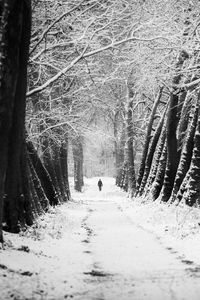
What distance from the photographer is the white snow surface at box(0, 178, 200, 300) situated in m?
5.95

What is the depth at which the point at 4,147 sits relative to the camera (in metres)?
7.39

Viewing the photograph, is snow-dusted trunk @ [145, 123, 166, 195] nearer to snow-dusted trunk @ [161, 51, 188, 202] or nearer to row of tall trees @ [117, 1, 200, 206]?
row of tall trees @ [117, 1, 200, 206]

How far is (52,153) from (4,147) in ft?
55.7

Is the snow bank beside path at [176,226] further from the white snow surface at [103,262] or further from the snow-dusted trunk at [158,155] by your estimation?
the snow-dusted trunk at [158,155]

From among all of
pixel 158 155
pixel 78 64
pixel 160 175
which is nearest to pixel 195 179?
pixel 78 64

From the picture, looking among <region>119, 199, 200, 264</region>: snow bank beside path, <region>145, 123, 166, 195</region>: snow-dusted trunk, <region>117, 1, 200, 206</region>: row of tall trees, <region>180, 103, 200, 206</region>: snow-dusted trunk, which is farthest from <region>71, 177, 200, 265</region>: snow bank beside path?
<region>145, 123, 166, 195</region>: snow-dusted trunk

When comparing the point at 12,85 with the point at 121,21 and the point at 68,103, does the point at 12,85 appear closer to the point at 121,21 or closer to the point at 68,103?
the point at 121,21

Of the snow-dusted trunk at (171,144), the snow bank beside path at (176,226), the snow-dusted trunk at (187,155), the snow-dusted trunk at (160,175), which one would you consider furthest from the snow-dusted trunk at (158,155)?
the snow-dusted trunk at (187,155)

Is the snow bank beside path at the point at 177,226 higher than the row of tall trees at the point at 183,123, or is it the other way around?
the row of tall trees at the point at 183,123

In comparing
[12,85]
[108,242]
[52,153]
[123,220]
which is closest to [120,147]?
[52,153]

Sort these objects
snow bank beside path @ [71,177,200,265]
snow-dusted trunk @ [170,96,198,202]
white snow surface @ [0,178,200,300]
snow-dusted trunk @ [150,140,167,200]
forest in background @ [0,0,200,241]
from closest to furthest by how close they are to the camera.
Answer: white snow surface @ [0,178,200,300]
forest in background @ [0,0,200,241]
snow bank beside path @ [71,177,200,265]
snow-dusted trunk @ [170,96,198,202]
snow-dusted trunk @ [150,140,167,200]

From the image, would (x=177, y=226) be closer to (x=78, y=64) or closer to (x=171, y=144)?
(x=78, y=64)

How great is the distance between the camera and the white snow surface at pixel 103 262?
19.5ft

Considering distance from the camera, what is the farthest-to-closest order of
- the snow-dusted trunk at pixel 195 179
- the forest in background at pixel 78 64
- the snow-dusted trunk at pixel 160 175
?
the snow-dusted trunk at pixel 160 175
the snow-dusted trunk at pixel 195 179
the forest in background at pixel 78 64
